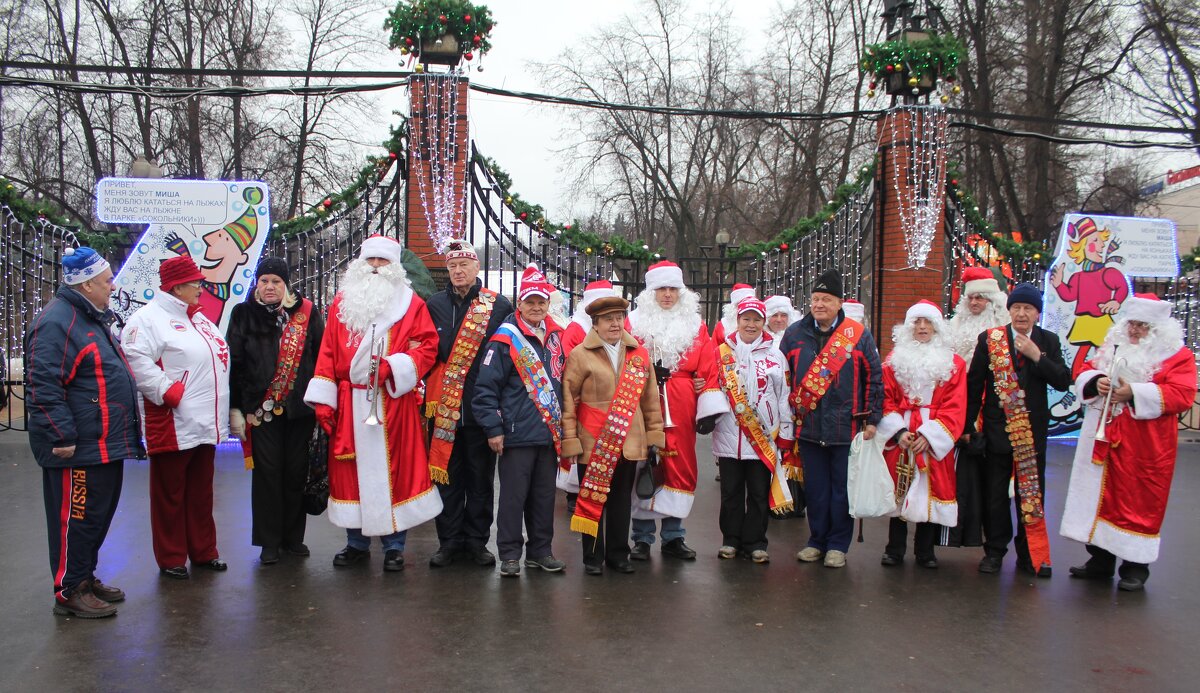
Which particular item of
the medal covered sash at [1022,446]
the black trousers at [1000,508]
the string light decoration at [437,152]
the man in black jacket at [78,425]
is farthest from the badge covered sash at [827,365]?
the string light decoration at [437,152]

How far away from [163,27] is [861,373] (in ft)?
69.1

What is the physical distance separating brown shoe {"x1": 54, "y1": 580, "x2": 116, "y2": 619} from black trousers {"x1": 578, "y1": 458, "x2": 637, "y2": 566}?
102 inches

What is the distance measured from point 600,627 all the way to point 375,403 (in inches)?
73.7

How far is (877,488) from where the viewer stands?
571cm

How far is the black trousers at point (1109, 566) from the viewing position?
5504 mm

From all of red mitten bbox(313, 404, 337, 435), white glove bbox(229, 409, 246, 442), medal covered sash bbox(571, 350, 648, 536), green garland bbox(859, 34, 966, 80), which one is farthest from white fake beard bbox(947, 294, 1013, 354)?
green garland bbox(859, 34, 966, 80)

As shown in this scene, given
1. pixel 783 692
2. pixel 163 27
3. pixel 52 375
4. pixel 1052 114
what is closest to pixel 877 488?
pixel 783 692

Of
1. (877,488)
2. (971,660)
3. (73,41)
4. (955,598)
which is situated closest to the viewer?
(971,660)

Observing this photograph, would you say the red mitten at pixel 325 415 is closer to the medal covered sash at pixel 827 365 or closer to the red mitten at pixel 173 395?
the red mitten at pixel 173 395

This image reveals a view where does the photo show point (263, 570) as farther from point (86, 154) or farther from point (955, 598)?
point (86, 154)

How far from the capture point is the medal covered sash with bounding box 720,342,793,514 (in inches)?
229

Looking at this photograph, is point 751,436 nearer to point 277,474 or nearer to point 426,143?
point 277,474

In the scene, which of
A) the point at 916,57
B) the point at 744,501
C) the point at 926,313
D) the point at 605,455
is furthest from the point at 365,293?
the point at 916,57

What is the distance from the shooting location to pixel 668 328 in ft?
19.2
